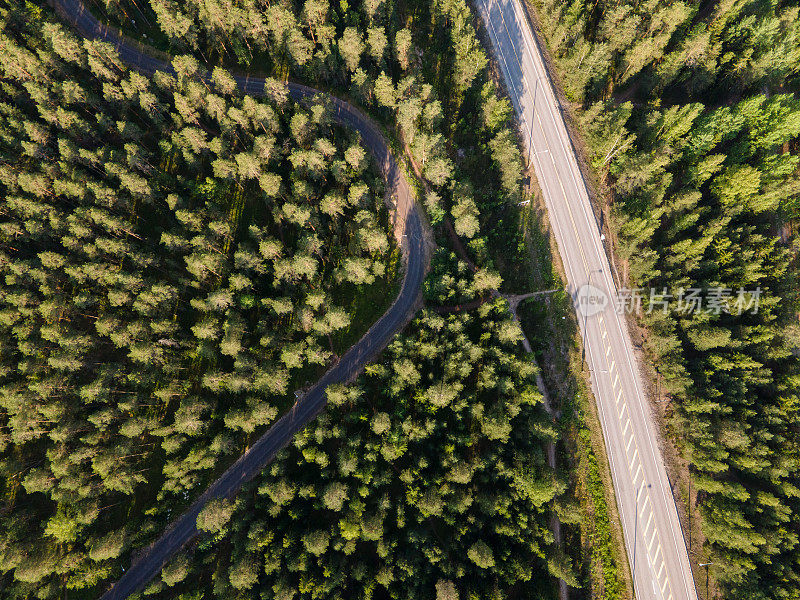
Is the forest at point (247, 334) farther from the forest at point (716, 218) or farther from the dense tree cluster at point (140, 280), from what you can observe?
the forest at point (716, 218)

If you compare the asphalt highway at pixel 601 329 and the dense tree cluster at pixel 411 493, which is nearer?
the dense tree cluster at pixel 411 493

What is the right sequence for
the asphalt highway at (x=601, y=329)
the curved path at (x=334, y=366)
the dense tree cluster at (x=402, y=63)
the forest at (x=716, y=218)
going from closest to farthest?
1. the forest at (x=716, y=218)
2. the curved path at (x=334, y=366)
3. the asphalt highway at (x=601, y=329)
4. the dense tree cluster at (x=402, y=63)

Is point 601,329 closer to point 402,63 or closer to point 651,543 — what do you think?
point 651,543

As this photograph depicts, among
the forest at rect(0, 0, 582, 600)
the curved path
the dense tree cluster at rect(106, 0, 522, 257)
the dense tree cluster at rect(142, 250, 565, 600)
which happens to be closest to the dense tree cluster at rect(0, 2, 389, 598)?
the forest at rect(0, 0, 582, 600)

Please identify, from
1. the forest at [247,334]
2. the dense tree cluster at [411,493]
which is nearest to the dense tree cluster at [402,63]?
the forest at [247,334]

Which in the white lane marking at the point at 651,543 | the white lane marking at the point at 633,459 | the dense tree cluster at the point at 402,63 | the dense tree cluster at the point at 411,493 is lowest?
the dense tree cluster at the point at 411,493

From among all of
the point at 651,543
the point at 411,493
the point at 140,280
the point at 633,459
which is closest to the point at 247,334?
the point at 140,280

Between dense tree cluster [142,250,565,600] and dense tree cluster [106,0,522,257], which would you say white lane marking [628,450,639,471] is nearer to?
dense tree cluster [142,250,565,600]
